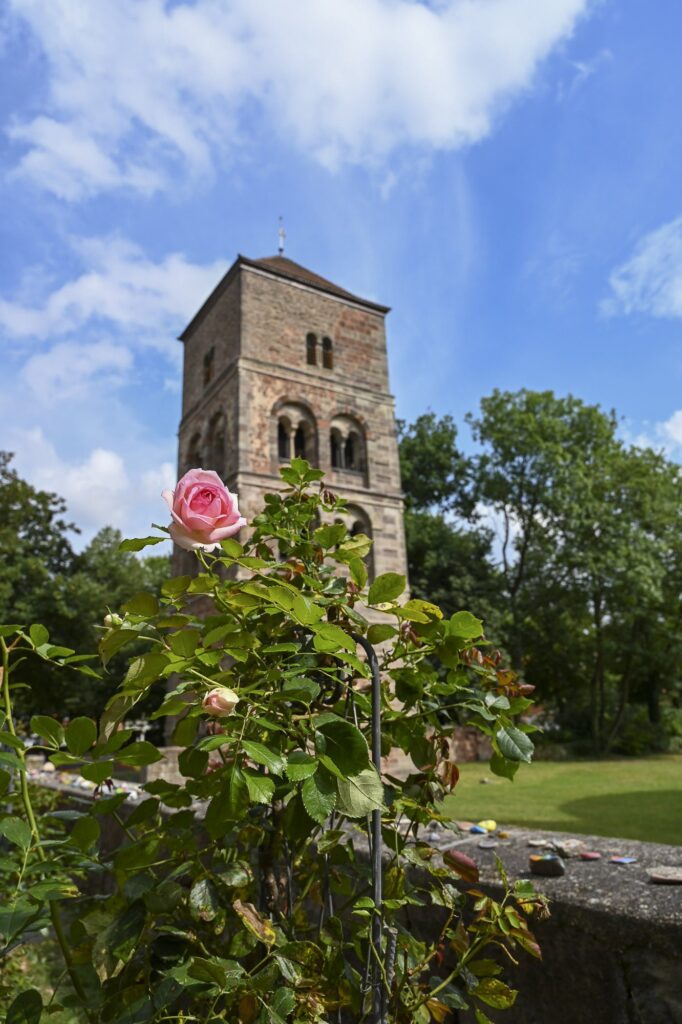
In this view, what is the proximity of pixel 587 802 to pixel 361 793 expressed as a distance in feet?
30.8

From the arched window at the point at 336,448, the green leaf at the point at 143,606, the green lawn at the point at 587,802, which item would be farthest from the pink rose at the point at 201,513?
the arched window at the point at 336,448

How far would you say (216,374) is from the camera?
64.3 feet

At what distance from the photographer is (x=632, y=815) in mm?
7527

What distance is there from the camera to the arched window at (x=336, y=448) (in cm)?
1910

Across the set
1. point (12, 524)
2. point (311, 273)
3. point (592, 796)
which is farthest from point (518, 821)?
point (12, 524)

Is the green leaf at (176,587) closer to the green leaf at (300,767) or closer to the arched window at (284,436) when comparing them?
the green leaf at (300,767)

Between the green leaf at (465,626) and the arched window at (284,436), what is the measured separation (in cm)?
1716

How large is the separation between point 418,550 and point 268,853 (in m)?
23.2

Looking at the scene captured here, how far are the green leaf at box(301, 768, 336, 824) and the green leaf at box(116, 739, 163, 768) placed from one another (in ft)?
0.81

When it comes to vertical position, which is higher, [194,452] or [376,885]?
[194,452]

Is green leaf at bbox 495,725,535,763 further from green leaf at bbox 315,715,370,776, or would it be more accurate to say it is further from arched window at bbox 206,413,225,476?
arched window at bbox 206,413,225,476

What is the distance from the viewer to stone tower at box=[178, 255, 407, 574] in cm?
1775

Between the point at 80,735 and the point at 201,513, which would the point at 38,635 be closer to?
the point at 80,735

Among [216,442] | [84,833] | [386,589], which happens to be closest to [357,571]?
[386,589]
